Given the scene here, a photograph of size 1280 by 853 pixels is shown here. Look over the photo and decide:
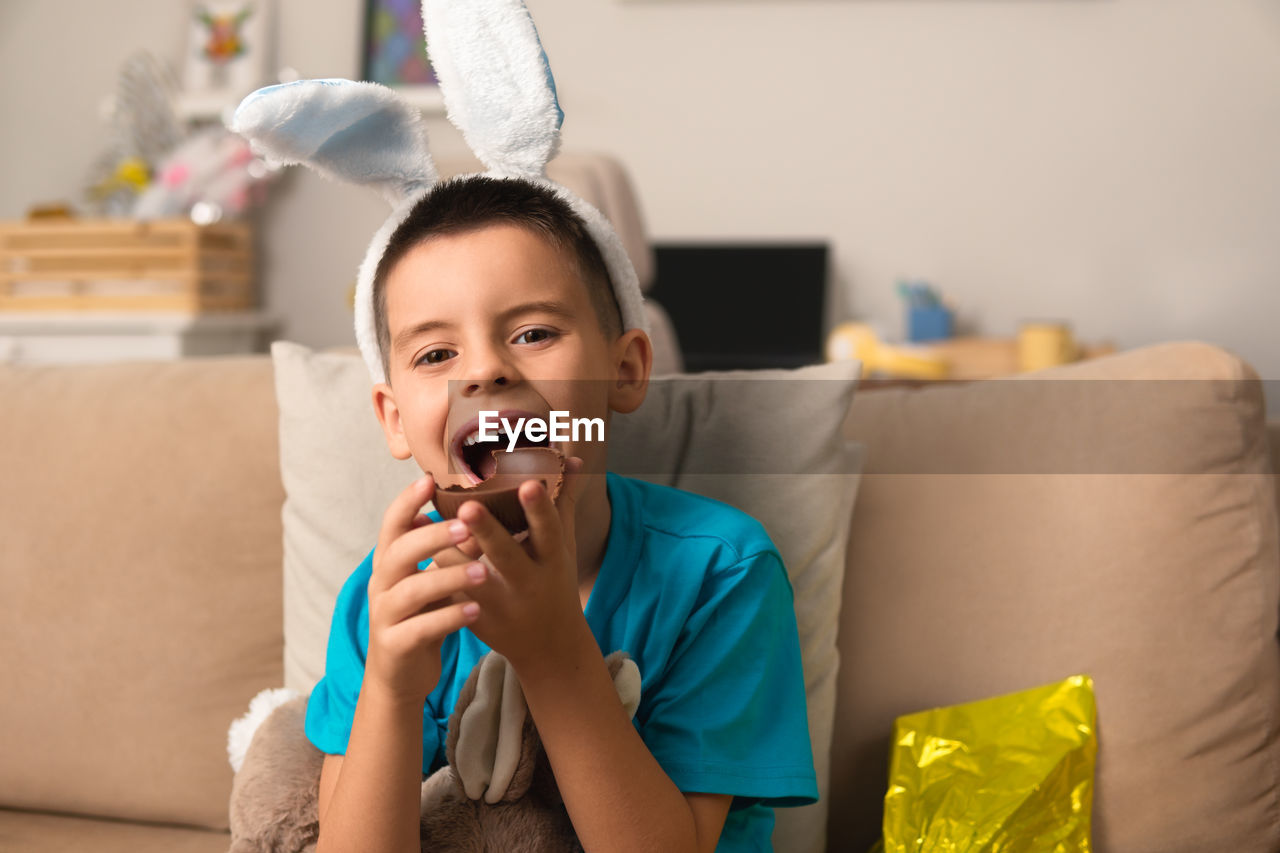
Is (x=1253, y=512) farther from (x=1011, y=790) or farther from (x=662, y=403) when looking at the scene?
(x=662, y=403)

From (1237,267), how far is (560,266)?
3.22m

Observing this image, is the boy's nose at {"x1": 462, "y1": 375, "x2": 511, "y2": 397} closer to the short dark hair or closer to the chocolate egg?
the chocolate egg

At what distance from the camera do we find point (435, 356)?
0.72 m

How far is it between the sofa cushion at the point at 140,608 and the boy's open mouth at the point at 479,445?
58 centimetres

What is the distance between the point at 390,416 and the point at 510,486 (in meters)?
0.30

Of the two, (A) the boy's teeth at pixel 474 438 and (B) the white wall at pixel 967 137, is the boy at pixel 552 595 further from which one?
(B) the white wall at pixel 967 137

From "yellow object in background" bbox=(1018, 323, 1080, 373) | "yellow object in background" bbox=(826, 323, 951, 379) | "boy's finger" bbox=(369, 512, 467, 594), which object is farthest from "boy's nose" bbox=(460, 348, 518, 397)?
"yellow object in background" bbox=(1018, 323, 1080, 373)

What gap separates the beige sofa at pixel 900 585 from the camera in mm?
975

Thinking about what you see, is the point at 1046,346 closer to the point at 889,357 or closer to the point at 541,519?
the point at 889,357

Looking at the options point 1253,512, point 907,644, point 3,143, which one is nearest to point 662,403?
point 907,644

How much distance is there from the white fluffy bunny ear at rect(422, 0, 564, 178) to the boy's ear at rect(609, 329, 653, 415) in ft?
0.49

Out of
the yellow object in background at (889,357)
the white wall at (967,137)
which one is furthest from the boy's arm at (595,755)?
the white wall at (967,137)

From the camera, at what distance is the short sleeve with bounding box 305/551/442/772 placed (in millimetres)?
795

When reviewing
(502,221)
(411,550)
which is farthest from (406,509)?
(502,221)
